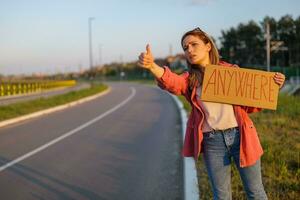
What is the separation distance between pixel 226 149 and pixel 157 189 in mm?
3335

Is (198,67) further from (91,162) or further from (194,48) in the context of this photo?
(91,162)

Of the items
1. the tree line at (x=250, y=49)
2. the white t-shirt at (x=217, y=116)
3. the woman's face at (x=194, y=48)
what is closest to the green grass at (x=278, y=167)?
the white t-shirt at (x=217, y=116)

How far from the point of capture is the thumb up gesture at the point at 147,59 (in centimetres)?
371

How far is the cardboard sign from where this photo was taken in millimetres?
4141

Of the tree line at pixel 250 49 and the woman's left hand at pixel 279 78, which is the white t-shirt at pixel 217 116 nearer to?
the woman's left hand at pixel 279 78

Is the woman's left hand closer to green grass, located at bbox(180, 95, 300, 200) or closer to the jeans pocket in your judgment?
the jeans pocket

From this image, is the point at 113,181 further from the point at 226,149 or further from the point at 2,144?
the point at 2,144

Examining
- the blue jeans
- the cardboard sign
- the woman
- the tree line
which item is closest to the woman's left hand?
the cardboard sign

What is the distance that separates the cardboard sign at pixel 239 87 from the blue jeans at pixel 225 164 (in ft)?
0.98

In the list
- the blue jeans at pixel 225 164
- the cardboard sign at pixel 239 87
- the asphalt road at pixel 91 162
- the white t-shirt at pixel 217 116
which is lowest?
the asphalt road at pixel 91 162

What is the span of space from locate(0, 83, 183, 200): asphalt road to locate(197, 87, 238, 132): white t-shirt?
2.82 meters

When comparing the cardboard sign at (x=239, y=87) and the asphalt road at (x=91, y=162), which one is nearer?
the cardboard sign at (x=239, y=87)

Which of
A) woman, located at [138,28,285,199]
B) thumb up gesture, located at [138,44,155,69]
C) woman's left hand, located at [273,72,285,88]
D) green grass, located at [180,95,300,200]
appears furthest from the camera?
green grass, located at [180,95,300,200]

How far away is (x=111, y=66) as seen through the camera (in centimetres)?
15212
